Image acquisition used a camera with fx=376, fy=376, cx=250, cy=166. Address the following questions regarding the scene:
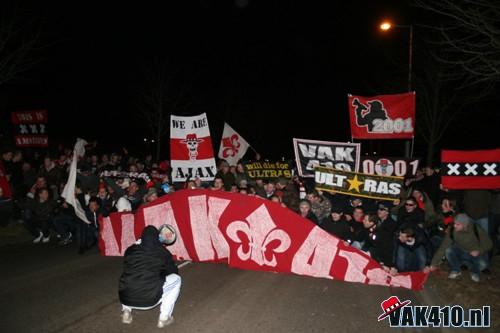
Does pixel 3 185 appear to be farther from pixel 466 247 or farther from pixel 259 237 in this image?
pixel 466 247

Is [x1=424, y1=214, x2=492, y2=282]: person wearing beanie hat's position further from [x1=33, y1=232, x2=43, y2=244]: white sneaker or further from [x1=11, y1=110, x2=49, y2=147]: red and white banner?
[x1=11, y1=110, x2=49, y2=147]: red and white banner

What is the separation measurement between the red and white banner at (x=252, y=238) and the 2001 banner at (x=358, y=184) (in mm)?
2529

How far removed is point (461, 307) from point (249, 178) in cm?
766

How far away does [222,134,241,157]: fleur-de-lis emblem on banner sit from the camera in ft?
42.8

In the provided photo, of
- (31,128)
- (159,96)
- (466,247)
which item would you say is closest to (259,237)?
(466,247)

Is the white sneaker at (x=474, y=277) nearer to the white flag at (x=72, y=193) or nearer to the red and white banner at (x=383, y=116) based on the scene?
the red and white banner at (x=383, y=116)

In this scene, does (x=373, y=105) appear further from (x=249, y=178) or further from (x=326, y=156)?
(x=249, y=178)

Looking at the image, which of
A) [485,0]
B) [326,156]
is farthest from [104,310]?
[485,0]

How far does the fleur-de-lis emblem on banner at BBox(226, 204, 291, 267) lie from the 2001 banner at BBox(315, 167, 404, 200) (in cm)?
254

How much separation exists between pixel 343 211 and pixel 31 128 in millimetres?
10307

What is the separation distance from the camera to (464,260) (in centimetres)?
659

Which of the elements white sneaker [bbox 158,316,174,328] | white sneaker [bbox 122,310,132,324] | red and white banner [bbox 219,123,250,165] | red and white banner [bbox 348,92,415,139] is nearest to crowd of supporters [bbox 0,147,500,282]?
red and white banner [bbox 219,123,250,165]

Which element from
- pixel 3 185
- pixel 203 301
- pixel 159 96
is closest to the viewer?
pixel 203 301

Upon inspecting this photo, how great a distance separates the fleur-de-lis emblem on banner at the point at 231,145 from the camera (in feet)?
42.8
